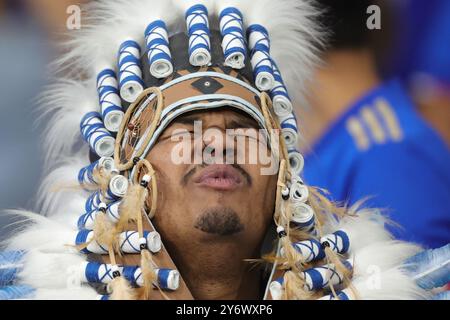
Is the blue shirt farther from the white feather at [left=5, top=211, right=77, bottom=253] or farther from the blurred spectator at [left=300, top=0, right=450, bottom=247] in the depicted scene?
the white feather at [left=5, top=211, right=77, bottom=253]

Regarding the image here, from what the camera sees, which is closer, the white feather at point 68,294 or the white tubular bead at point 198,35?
the white feather at point 68,294

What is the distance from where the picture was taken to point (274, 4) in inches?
84.0

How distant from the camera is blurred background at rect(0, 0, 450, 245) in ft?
7.86

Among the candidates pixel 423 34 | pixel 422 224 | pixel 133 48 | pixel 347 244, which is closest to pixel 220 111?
pixel 133 48

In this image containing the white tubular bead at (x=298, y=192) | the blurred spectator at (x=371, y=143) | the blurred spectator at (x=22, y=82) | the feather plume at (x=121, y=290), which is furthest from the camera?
the blurred spectator at (x=371, y=143)

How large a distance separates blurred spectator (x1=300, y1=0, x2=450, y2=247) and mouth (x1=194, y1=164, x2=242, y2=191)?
679mm

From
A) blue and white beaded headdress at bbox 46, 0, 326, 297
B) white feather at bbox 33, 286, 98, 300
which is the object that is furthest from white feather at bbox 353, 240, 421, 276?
white feather at bbox 33, 286, 98, 300

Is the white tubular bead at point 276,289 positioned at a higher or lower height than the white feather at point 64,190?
lower

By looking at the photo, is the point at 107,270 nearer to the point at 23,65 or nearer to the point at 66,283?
the point at 66,283

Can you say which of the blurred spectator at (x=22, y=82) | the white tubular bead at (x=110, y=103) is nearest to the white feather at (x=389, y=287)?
the white tubular bead at (x=110, y=103)

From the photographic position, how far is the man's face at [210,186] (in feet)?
6.05

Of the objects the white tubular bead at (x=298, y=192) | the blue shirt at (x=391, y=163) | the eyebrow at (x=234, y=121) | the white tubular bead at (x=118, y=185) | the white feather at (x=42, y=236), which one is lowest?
the blue shirt at (x=391, y=163)

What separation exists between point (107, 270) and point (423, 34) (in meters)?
1.53

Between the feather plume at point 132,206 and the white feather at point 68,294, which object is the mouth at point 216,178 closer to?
the feather plume at point 132,206
